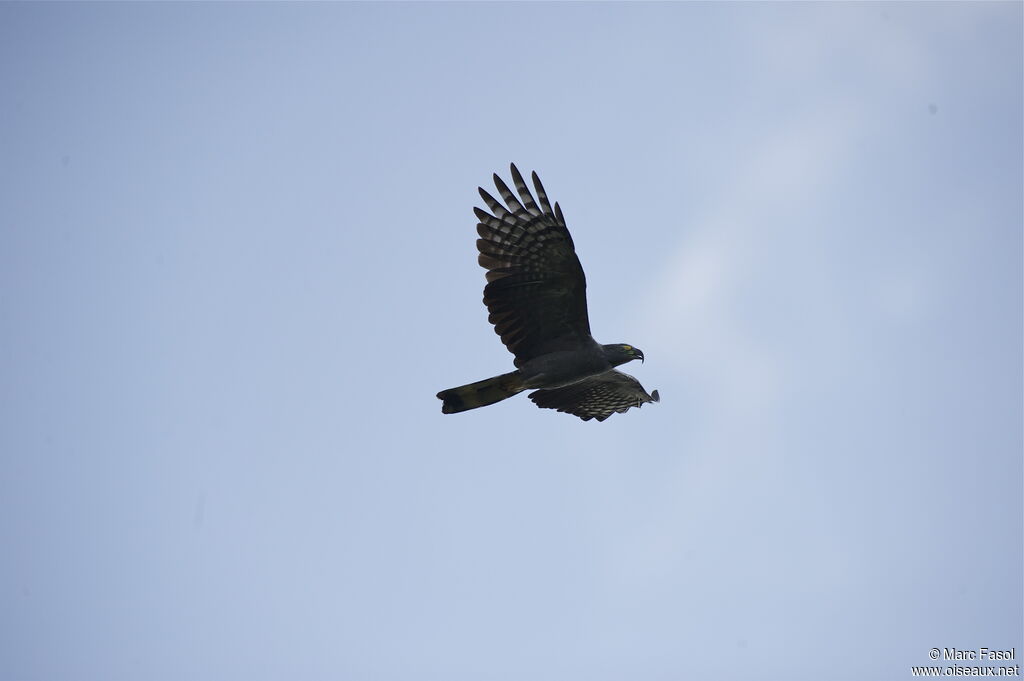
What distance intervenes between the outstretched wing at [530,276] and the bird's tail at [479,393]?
0.29 m

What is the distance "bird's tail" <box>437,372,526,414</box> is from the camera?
37.7 ft

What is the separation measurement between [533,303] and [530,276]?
1.30 ft

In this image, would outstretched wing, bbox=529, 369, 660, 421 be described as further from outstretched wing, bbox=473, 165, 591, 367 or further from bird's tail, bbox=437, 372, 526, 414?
outstretched wing, bbox=473, 165, 591, 367

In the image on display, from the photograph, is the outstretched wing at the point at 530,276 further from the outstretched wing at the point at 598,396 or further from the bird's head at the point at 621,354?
the outstretched wing at the point at 598,396

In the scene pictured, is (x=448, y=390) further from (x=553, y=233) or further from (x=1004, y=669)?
(x=1004, y=669)

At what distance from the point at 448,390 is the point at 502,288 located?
1.53 meters

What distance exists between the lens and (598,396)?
44.0ft

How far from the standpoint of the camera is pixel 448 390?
11438 millimetres

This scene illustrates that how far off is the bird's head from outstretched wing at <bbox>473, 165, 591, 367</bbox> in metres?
0.38

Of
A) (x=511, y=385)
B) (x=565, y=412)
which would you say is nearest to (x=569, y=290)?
(x=511, y=385)

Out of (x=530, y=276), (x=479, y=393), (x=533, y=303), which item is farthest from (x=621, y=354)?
(x=479, y=393)

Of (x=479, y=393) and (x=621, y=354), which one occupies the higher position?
(x=621, y=354)

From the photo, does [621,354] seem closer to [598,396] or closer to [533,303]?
[533,303]

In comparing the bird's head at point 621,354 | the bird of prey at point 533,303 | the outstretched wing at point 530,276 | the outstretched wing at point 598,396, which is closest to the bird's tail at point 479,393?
the bird of prey at point 533,303
